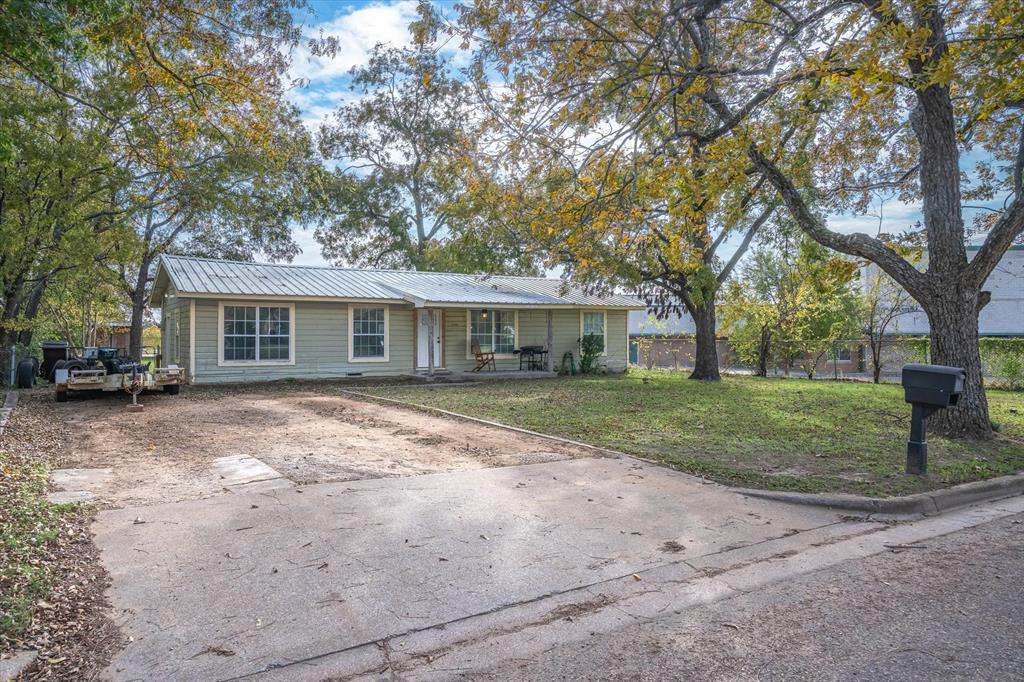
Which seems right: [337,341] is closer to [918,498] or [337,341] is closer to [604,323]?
[604,323]

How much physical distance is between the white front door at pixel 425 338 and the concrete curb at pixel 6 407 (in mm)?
10098

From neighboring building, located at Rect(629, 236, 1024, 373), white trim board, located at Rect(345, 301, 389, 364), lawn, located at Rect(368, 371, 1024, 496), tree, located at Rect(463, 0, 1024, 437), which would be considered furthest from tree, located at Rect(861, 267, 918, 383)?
white trim board, located at Rect(345, 301, 389, 364)

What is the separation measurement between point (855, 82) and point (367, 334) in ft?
48.6

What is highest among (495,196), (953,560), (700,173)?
(700,173)

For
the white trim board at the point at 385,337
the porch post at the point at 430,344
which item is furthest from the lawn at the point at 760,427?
the white trim board at the point at 385,337

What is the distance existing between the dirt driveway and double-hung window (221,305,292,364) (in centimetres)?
393

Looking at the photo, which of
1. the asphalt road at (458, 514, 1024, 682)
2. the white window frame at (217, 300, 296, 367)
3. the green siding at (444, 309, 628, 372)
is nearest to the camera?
the asphalt road at (458, 514, 1024, 682)

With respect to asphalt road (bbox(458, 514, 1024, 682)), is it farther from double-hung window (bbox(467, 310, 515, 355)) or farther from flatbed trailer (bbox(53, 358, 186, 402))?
double-hung window (bbox(467, 310, 515, 355))

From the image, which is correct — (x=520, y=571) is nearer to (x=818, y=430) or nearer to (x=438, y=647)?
(x=438, y=647)

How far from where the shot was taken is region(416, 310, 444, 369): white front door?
64.5 feet

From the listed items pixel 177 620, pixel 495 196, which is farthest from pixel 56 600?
pixel 495 196

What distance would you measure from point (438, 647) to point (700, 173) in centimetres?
A: 950

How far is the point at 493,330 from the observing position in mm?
21344

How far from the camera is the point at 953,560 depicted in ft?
14.2
